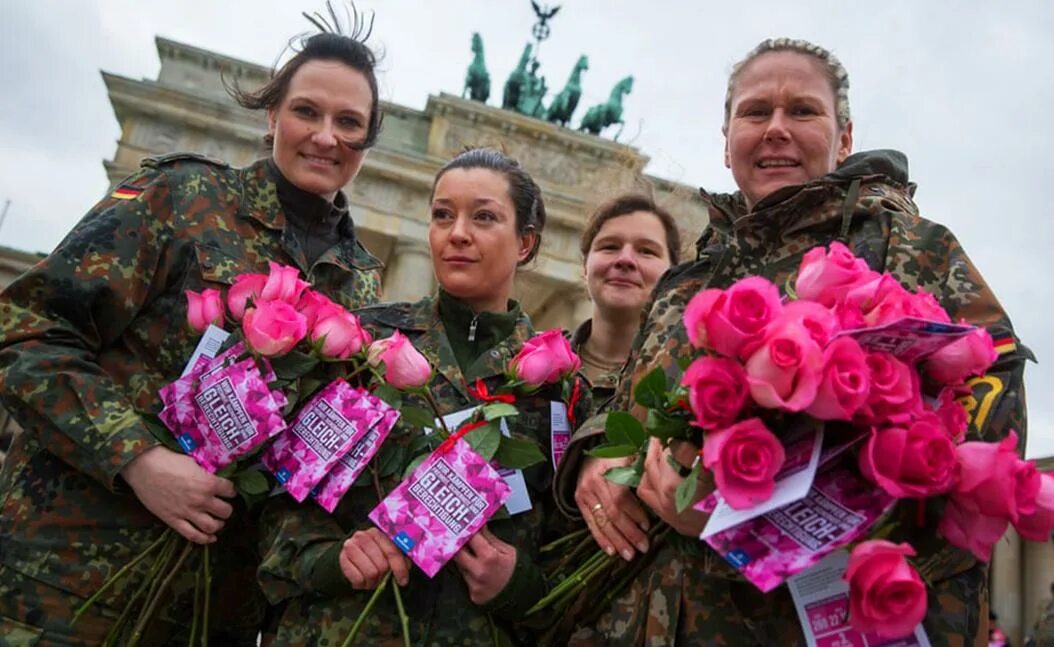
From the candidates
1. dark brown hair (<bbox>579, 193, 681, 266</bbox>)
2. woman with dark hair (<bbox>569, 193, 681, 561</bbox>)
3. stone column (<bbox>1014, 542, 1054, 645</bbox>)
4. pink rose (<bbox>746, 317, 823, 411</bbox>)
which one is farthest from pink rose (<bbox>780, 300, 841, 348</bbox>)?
stone column (<bbox>1014, 542, 1054, 645</bbox>)

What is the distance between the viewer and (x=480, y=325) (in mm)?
2457

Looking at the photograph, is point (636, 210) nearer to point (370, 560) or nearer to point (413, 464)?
point (413, 464)

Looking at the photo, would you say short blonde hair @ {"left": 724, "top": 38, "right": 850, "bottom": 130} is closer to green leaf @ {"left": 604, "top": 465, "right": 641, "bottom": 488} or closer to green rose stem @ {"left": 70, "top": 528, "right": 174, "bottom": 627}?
green leaf @ {"left": 604, "top": 465, "right": 641, "bottom": 488}

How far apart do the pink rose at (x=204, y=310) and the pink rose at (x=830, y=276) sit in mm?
1547

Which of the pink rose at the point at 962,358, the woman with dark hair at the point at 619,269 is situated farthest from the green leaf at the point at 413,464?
the woman with dark hair at the point at 619,269

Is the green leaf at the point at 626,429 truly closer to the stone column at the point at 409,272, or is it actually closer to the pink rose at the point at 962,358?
the pink rose at the point at 962,358

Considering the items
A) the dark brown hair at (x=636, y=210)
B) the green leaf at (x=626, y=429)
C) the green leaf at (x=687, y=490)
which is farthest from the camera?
the dark brown hair at (x=636, y=210)

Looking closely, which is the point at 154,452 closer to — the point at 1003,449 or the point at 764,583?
the point at 764,583

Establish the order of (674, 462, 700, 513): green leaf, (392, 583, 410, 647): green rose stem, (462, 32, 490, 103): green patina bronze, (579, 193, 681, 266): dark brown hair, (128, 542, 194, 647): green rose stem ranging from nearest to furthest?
1. (674, 462, 700, 513): green leaf
2. (392, 583, 410, 647): green rose stem
3. (128, 542, 194, 647): green rose stem
4. (579, 193, 681, 266): dark brown hair
5. (462, 32, 490, 103): green patina bronze

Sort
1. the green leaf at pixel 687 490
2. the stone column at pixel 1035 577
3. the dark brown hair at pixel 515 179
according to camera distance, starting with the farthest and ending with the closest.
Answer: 1. the stone column at pixel 1035 577
2. the dark brown hair at pixel 515 179
3. the green leaf at pixel 687 490

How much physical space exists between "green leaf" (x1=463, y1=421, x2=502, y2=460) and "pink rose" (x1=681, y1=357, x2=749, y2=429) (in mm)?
719

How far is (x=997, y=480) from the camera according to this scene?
47.6 inches

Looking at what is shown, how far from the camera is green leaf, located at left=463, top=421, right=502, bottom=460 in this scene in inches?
75.3

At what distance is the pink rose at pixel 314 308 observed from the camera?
2.05 m
